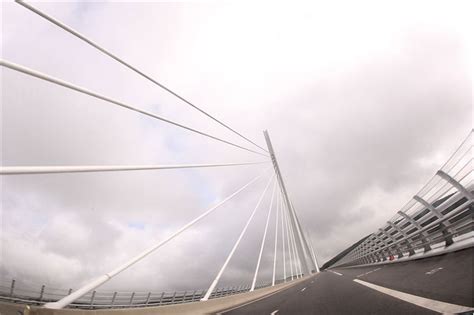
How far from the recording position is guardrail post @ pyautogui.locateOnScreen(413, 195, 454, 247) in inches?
427

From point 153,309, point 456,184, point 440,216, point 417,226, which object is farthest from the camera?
point 417,226

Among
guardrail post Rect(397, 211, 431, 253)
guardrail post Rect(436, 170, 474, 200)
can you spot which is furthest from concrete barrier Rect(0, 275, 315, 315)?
guardrail post Rect(397, 211, 431, 253)

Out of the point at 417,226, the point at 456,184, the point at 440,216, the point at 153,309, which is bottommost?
the point at 153,309

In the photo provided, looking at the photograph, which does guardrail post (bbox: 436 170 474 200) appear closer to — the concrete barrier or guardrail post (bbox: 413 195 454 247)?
guardrail post (bbox: 413 195 454 247)

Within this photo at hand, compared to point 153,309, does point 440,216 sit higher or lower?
higher

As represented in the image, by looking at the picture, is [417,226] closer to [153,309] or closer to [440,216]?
[440,216]

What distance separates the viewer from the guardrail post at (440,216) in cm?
1085

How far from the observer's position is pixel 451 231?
11.0 metres

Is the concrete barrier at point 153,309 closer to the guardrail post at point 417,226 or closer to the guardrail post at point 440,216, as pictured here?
the guardrail post at point 440,216

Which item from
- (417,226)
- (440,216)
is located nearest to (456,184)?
(440,216)

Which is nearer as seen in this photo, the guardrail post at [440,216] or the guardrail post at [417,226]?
the guardrail post at [440,216]

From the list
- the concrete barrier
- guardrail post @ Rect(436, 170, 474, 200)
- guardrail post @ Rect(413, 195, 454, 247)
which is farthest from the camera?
guardrail post @ Rect(413, 195, 454, 247)

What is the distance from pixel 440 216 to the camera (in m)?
10.7

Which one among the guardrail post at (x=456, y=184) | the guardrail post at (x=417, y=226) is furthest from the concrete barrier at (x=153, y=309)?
the guardrail post at (x=417, y=226)
